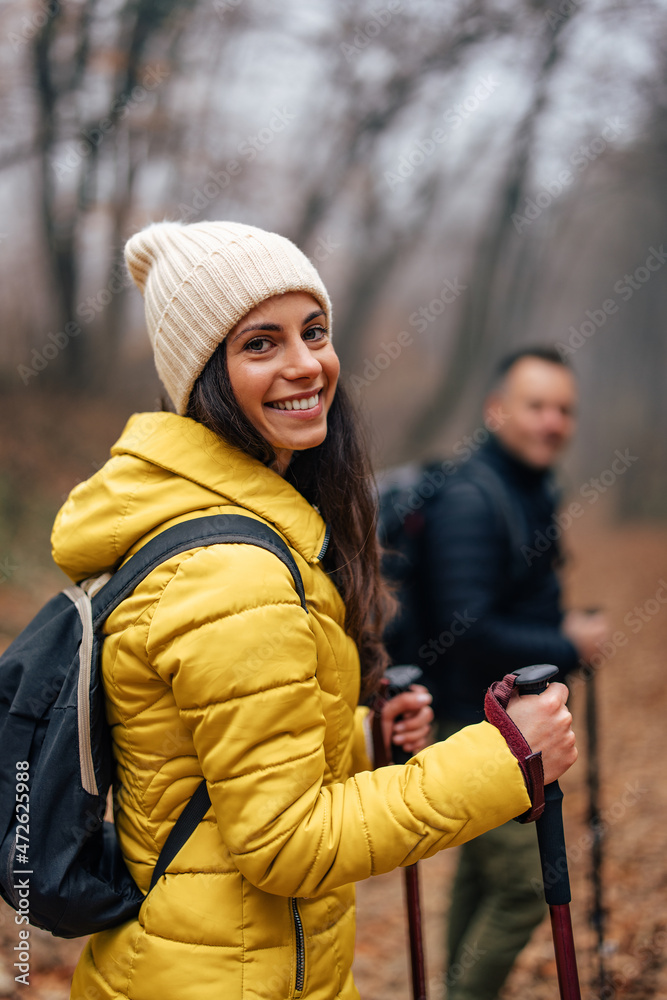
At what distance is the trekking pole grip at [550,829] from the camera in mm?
1468

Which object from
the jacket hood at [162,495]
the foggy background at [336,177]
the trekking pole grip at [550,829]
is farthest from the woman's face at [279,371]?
the foggy background at [336,177]

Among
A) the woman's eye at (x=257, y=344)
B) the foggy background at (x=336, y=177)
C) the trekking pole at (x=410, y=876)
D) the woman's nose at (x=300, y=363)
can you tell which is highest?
the foggy background at (x=336, y=177)

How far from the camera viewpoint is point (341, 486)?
5.95 feet

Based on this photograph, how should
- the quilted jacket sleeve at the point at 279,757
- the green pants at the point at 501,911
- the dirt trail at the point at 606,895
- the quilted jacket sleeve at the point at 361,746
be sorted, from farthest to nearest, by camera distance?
the dirt trail at the point at 606,895 < the green pants at the point at 501,911 < the quilted jacket sleeve at the point at 361,746 < the quilted jacket sleeve at the point at 279,757

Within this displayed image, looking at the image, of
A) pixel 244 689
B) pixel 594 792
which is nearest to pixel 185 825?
pixel 244 689

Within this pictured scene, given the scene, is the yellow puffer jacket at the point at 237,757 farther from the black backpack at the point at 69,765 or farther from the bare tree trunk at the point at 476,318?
the bare tree trunk at the point at 476,318

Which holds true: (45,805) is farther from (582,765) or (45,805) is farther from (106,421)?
(106,421)

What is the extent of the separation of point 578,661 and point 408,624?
67 centimetres

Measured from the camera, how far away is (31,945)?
10.3 ft

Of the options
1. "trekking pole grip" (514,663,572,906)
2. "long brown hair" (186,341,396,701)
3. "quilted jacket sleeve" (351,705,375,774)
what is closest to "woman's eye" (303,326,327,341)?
"long brown hair" (186,341,396,701)

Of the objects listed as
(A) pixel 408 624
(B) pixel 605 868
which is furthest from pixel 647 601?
(A) pixel 408 624

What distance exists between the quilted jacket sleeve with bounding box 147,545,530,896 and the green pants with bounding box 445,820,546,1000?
1.44 m

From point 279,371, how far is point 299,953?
49.4 inches

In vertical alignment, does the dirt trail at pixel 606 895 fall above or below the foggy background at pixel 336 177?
below
